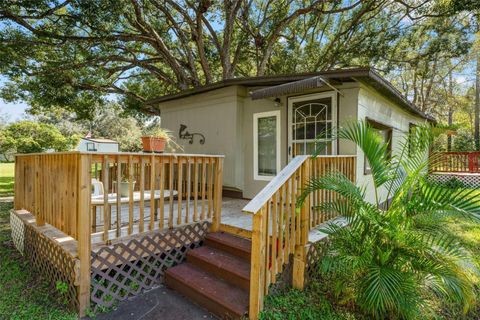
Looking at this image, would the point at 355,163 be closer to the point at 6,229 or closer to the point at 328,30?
the point at 6,229

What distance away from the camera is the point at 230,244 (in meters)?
3.42

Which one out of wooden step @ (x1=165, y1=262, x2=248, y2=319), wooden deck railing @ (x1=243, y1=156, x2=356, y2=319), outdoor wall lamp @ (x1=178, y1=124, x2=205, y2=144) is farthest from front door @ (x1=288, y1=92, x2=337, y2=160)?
wooden step @ (x1=165, y1=262, x2=248, y2=319)

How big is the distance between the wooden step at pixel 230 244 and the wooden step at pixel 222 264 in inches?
2.0

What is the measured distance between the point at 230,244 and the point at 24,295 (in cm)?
242

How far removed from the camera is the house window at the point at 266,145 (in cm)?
557

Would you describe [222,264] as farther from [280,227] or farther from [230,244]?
[280,227]

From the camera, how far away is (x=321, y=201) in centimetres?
375

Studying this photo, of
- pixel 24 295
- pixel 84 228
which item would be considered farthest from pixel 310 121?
pixel 24 295

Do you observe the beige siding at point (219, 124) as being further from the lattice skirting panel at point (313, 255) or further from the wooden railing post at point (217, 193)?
the lattice skirting panel at point (313, 255)

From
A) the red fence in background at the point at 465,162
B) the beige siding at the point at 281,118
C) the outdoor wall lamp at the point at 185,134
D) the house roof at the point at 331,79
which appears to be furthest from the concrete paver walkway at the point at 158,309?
the red fence in background at the point at 465,162

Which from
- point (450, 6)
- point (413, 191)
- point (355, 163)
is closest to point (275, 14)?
point (450, 6)

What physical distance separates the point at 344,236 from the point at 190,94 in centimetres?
514

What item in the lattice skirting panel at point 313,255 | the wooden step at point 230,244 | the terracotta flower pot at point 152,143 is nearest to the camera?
the lattice skirting panel at point 313,255

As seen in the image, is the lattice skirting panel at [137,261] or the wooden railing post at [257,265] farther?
the lattice skirting panel at [137,261]
